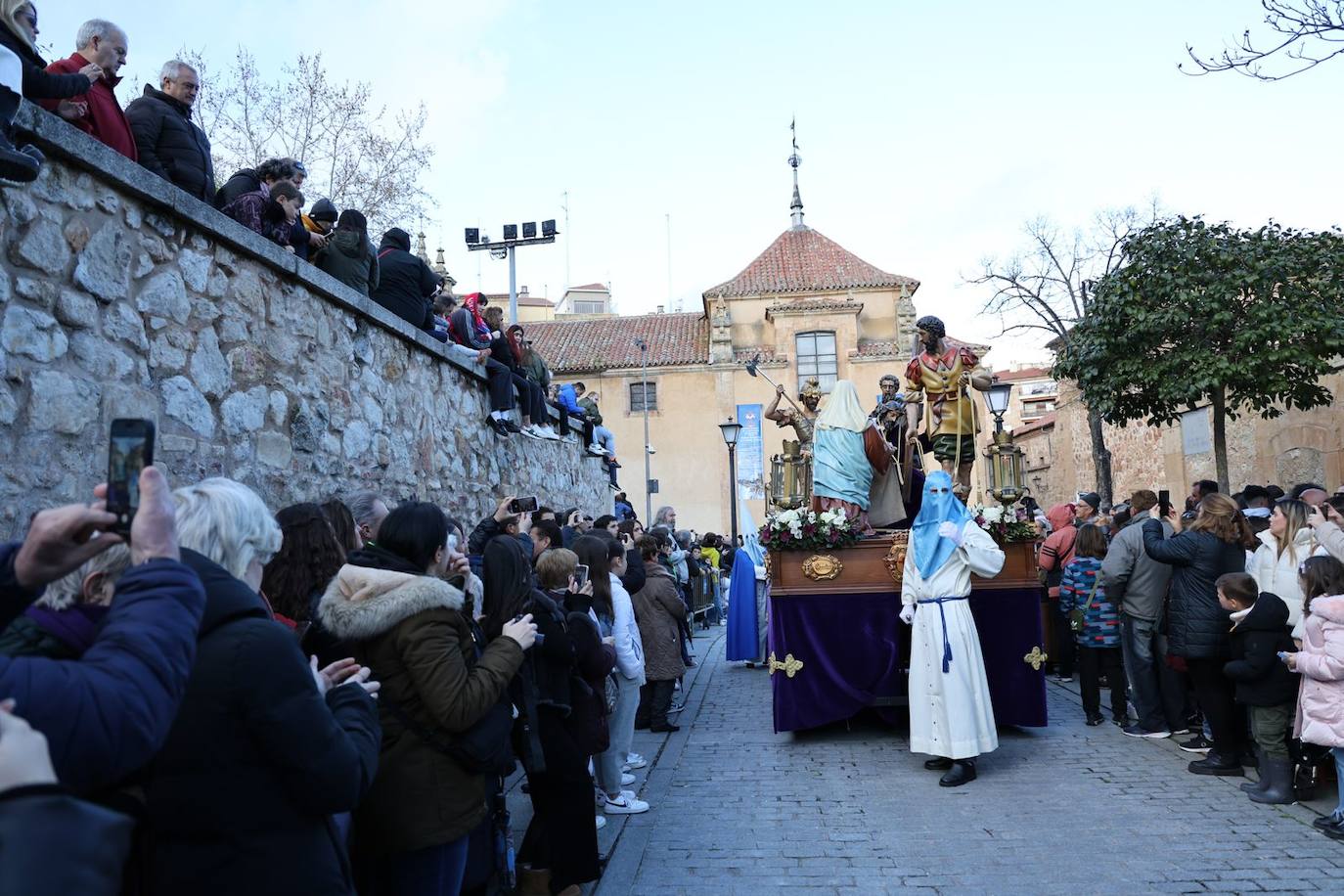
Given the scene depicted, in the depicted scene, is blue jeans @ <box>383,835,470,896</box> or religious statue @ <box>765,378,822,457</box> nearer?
blue jeans @ <box>383,835,470,896</box>

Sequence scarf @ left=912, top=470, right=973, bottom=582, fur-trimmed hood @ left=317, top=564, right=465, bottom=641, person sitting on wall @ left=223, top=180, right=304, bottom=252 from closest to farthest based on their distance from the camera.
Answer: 1. fur-trimmed hood @ left=317, top=564, right=465, bottom=641
2. person sitting on wall @ left=223, top=180, right=304, bottom=252
3. scarf @ left=912, top=470, right=973, bottom=582

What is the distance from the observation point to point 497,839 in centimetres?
396

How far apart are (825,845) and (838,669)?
273 centimetres

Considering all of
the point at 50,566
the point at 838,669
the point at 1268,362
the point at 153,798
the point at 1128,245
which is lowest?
the point at 838,669

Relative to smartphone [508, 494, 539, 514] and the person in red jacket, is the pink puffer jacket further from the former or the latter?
the person in red jacket

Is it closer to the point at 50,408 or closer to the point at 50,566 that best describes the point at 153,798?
the point at 50,566

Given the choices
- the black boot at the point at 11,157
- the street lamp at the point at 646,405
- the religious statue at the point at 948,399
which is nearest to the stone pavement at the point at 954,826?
the religious statue at the point at 948,399

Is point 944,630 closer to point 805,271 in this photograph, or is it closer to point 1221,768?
point 1221,768

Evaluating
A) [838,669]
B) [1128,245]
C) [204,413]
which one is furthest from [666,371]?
[204,413]

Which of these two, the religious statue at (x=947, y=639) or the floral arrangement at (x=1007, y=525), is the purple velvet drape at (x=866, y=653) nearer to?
the floral arrangement at (x=1007, y=525)

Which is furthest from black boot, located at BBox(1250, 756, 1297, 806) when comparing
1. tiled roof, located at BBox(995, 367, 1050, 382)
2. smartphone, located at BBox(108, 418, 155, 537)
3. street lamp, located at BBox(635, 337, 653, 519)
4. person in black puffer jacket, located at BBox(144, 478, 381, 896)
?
tiled roof, located at BBox(995, 367, 1050, 382)

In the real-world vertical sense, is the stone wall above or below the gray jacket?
above

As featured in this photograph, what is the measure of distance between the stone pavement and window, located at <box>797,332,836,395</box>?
30.1 metres

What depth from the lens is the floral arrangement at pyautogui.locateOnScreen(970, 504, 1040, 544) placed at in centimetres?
784
